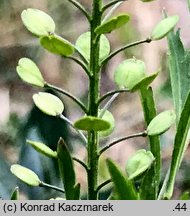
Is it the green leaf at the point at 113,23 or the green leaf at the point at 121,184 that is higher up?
the green leaf at the point at 113,23

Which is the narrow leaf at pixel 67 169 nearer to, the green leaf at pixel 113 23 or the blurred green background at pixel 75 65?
the green leaf at pixel 113 23

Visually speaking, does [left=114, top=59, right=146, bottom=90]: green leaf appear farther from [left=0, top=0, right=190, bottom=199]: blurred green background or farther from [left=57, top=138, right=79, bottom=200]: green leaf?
[left=0, top=0, right=190, bottom=199]: blurred green background

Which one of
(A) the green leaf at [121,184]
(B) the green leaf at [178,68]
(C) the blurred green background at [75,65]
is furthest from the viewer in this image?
(C) the blurred green background at [75,65]

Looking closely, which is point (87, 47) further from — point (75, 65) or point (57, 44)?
point (75, 65)

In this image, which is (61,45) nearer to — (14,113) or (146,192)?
(146,192)

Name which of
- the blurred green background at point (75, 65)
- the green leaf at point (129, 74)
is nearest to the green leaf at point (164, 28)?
the green leaf at point (129, 74)
